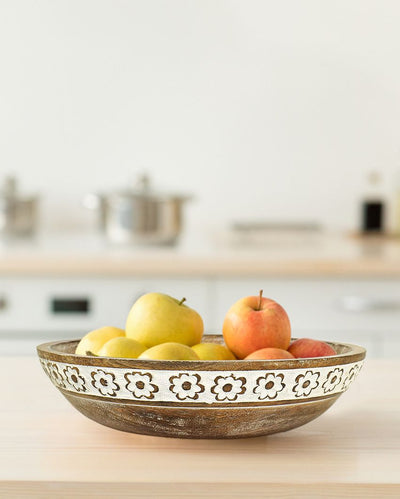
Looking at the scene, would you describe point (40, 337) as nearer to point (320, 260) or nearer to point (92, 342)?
point (320, 260)

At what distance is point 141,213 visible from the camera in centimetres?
253

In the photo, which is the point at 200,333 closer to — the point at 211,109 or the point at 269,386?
the point at 269,386

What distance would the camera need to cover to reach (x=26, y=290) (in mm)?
2262

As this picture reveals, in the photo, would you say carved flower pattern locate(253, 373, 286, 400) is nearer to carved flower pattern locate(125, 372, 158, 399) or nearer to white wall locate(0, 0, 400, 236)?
carved flower pattern locate(125, 372, 158, 399)

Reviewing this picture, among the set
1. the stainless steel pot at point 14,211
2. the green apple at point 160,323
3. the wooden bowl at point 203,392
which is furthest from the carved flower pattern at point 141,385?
the stainless steel pot at point 14,211

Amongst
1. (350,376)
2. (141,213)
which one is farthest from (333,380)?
(141,213)

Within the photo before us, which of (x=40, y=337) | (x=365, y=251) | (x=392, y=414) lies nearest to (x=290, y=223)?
(x=365, y=251)

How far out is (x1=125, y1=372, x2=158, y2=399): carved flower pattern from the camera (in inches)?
32.0

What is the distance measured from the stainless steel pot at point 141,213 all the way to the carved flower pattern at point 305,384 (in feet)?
5.62

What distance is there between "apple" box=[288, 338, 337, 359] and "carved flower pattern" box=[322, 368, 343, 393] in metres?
0.05

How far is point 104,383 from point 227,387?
0.37ft

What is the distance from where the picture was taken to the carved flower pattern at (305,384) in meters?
0.83

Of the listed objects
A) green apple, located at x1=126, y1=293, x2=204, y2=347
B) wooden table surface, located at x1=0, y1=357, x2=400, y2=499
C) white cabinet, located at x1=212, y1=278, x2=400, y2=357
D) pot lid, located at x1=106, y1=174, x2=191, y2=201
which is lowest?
white cabinet, located at x1=212, y1=278, x2=400, y2=357

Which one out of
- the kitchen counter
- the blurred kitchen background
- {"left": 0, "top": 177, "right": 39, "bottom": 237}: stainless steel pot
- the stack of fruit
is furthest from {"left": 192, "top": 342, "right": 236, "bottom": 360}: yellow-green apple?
the blurred kitchen background
